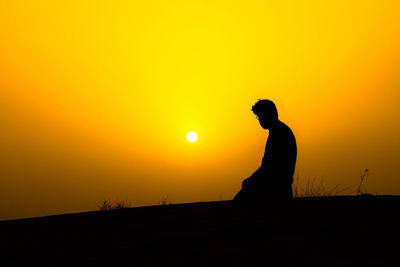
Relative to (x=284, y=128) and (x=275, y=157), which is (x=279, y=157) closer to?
(x=275, y=157)

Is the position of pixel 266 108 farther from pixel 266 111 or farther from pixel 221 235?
pixel 221 235

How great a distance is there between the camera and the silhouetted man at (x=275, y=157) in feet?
23.2

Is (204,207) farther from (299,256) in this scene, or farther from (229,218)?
(299,256)

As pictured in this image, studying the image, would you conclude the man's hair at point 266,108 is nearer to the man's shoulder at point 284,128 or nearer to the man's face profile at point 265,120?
the man's face profile at point 265,120

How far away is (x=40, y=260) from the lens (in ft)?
→ 15.0

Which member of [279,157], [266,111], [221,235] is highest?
[266,111]

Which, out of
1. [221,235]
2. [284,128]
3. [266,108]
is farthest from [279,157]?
[221,235]

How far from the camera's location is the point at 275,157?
706 cm

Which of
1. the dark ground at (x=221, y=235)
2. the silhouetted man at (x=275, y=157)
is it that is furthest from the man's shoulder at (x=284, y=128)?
the dark ground at (x=221, y=235)

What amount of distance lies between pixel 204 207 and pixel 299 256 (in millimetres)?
2568

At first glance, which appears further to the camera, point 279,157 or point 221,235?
point 279,157

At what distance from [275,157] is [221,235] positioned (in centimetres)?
235

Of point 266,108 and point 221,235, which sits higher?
point 266,108

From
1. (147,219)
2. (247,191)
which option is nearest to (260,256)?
(147,219)
